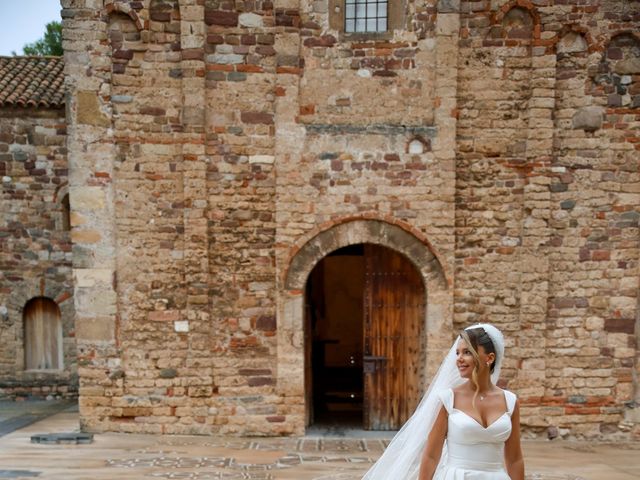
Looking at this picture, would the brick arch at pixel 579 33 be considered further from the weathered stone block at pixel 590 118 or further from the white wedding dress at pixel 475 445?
the white wedding dress at pixel 475 445

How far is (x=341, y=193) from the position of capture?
7.19 m

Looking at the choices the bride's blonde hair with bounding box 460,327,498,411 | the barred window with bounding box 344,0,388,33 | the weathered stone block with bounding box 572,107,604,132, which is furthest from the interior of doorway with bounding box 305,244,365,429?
the bride's blonde hair with bounding box 460,327,498,411

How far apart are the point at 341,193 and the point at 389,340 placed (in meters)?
2.22

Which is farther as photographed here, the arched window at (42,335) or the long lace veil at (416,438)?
the arched window at (42,335)

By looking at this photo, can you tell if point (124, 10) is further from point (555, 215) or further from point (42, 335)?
point (42, 335)

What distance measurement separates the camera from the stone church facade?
→ 7.10 meters

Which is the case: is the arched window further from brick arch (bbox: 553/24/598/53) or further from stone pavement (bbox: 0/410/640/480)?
brick arch (bbox: 553/24/598/53)

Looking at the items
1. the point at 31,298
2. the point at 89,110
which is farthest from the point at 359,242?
the point at 31,298

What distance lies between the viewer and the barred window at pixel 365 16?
7.24 metres

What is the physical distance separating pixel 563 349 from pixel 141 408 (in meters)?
5.73

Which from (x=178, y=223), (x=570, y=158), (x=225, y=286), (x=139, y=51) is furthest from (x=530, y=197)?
(x=139, y=51)

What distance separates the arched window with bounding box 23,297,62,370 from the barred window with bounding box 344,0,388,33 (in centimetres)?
803

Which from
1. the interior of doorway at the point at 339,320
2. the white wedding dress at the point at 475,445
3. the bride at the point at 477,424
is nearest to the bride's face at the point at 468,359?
the bride at the point at 477,424

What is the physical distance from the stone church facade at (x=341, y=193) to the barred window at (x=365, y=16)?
0.03 m
